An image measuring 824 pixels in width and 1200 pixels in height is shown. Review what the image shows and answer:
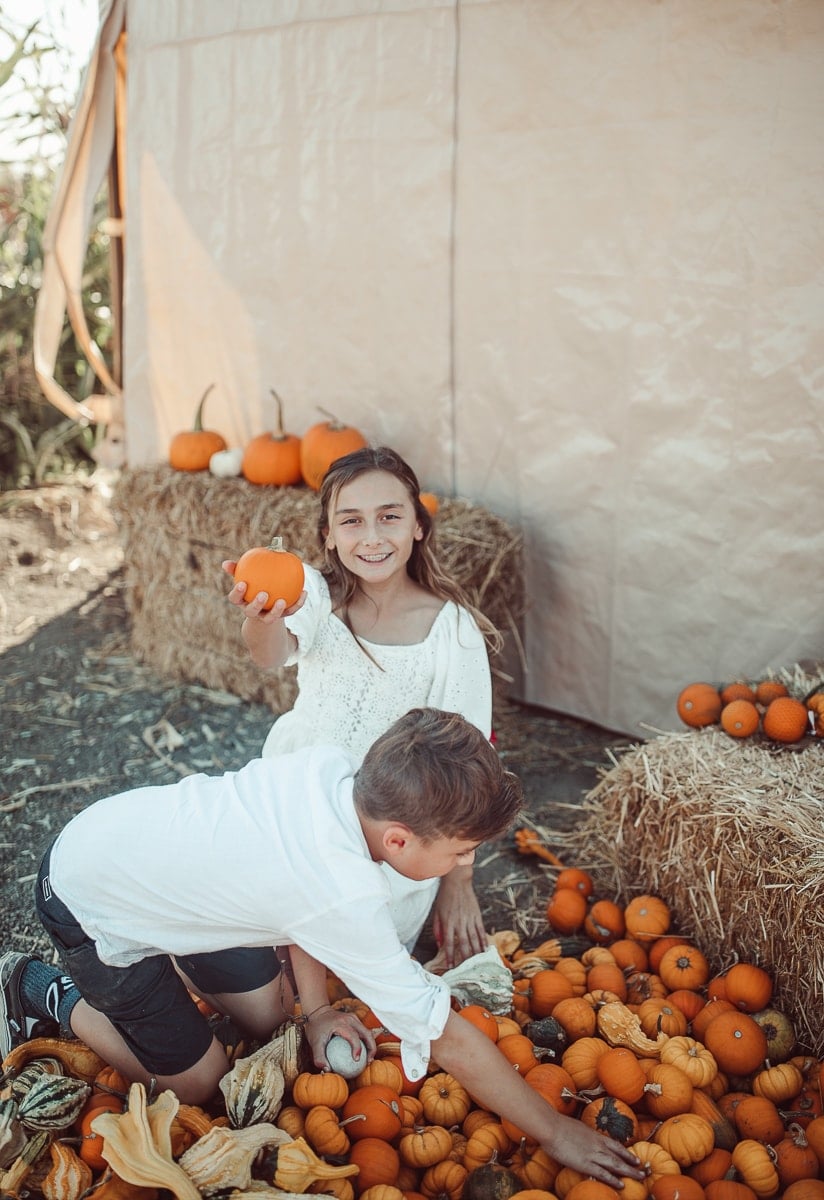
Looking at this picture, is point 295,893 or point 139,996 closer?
point 295,893

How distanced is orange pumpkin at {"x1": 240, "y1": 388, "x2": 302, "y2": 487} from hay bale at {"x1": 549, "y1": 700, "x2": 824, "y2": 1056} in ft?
8.18

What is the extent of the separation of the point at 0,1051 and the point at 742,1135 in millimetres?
2021

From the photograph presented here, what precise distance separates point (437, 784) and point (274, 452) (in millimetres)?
3469

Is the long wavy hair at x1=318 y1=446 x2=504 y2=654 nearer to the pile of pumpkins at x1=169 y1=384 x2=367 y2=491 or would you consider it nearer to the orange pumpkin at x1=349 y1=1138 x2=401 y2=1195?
the orange pumpkin at x1=349 y1=1138 x2=401 y2=1195

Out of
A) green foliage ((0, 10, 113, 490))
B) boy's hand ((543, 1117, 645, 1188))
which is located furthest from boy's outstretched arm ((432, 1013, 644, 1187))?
green foliage ((0, 10, 113, 490))

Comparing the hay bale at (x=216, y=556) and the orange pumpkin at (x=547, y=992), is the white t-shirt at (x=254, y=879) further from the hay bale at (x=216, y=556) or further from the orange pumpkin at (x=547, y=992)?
the hay bale at (x=216, y=556)

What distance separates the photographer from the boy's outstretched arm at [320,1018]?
270cm

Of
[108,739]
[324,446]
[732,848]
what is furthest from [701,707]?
[108,739]

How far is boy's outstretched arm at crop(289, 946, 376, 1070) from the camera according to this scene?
2699mm

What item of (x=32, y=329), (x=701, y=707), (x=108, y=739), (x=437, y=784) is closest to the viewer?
(x=437, y=784)

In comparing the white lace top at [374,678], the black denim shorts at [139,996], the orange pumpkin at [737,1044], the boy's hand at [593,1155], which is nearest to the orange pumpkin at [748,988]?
the orange pumpkin at [737,1044]

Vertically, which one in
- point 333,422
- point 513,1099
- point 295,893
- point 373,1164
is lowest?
point 373,1164

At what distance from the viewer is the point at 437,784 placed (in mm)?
2307

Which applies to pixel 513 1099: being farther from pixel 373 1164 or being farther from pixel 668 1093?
pixel 668 1093
